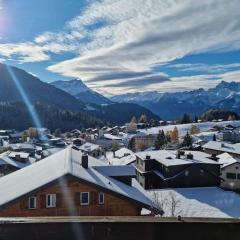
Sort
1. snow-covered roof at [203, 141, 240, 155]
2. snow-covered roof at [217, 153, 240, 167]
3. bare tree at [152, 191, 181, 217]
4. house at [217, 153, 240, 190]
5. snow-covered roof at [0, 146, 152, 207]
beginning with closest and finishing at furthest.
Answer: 1. snow-covered roof at [0, 146, 152, 207]
2. bare tree at [152, 191, 181, 217]
3. house at [217, 153, 240, 190]
4. snow-covered roof at [217, 153, 240, 167]
5. snow-covered roof at [203, 141, 240, 155]

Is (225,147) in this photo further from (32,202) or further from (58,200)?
(32,202)

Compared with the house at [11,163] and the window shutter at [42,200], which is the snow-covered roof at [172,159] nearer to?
the house at [11,163]

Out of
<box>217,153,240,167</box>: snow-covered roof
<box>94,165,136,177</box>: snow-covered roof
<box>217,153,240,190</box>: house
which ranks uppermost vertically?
<box>94,165,136,177</box>: snow-covered roof

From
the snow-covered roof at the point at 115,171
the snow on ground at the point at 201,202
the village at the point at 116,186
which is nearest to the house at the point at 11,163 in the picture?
the village at the point at 116,186

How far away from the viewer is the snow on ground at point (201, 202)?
98.9ft

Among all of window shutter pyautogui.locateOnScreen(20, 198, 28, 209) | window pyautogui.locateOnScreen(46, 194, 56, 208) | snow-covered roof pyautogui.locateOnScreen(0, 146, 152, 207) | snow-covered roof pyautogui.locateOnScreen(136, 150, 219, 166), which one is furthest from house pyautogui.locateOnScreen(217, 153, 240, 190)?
window shutter pyautogui.locateOnScreen(20, 198, 28, 209)

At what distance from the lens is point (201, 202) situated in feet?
111

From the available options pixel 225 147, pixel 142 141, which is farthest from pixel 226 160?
pixel 142 141

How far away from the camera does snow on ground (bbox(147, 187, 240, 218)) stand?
3014 cm

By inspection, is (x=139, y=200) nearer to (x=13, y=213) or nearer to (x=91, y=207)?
(x=91, y=207)

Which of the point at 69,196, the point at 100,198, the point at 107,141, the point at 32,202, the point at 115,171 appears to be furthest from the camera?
the point at 107,141

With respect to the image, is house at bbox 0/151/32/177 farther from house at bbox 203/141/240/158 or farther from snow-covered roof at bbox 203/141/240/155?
snow-covered roof at bbox 203/141/240/155
